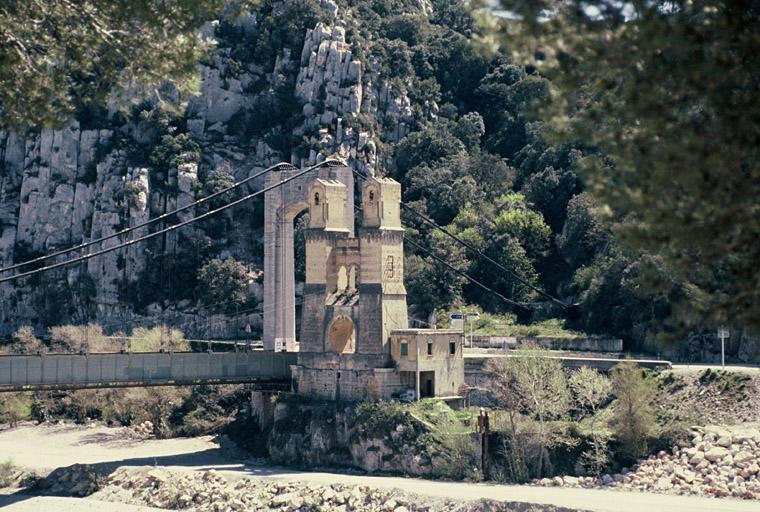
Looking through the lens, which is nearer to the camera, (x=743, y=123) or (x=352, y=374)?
(x=743, y=123)

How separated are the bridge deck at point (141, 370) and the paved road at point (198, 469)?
4253mm

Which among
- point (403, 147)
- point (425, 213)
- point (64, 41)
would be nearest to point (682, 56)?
point (64, 41)

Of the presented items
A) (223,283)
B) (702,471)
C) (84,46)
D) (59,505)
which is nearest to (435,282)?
(223,283)

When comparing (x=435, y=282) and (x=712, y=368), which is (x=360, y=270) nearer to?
(x=712, y=368)

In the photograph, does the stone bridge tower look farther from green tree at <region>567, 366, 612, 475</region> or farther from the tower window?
green tree at <region>567, 366, 612, 475</region>

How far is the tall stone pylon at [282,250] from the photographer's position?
2869 inches

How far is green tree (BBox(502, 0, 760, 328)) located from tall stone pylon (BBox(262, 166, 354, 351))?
5436 centimetres

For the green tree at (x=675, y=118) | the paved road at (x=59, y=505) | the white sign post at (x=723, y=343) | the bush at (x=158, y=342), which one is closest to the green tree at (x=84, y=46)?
the green tree at (x=675, y=118)

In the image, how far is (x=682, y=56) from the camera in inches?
680

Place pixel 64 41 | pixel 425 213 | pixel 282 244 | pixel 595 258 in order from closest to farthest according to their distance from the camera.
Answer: pixel 64 41
pixel 282 244
pixel 595 258
pixel 425 213

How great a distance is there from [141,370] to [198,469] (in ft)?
20.2

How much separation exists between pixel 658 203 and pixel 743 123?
1671 millimetres

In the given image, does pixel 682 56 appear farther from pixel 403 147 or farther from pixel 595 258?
pixel 403 147

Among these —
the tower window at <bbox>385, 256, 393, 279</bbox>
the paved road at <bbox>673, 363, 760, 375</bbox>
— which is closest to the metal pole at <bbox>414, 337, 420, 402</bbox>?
the tower window at <bbox>385, 256, 393, 279</bbox>
